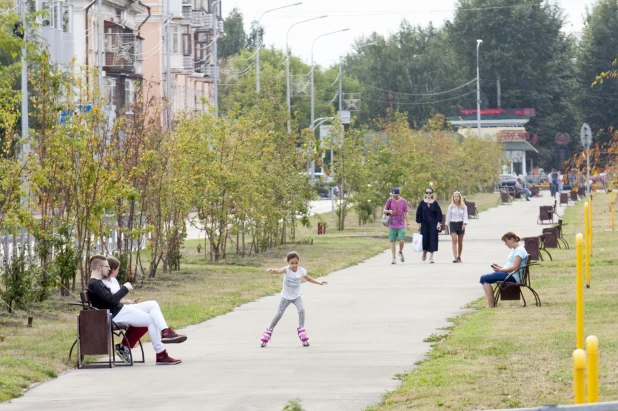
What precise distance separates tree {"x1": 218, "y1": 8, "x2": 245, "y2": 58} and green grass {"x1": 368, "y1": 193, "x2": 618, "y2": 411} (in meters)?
137

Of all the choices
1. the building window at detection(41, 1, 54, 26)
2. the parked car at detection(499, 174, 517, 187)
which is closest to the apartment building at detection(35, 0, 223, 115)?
the building window at detection(41, 1, 54, 26)

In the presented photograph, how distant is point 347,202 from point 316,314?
24.7 m

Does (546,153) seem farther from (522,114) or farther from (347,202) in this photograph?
(347,202)

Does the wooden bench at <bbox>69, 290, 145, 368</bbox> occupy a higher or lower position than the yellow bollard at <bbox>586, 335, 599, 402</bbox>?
lower

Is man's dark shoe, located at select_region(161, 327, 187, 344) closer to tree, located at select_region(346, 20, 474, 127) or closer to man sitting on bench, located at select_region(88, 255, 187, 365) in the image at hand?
man sitting on bench, located at select_region(88, 255, 187, 365)

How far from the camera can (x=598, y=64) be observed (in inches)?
4373

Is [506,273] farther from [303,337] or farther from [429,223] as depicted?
[429,223]

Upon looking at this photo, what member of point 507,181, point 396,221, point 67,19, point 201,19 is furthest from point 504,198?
point 396,221

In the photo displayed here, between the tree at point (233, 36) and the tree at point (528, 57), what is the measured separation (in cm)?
4279

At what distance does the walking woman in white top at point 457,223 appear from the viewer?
28.1 meters

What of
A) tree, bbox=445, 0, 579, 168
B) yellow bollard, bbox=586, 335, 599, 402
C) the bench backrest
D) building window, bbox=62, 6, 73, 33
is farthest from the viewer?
tree, bbox=445, 0, 579, 168

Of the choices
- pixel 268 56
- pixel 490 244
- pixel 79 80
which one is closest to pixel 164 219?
pixel 79 80

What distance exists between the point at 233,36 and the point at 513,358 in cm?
14662

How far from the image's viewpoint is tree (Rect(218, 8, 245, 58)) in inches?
6152
